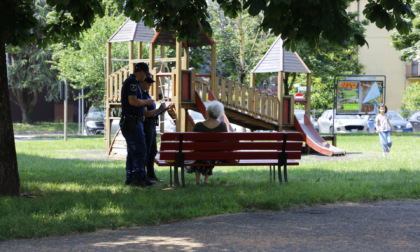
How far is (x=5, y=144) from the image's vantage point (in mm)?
7898

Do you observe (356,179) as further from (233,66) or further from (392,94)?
(392,94)

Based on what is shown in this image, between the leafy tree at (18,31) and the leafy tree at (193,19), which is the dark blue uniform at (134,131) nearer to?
the leafy tree at (193,19)

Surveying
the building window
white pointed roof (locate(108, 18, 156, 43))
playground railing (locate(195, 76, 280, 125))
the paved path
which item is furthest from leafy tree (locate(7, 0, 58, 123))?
the paved path

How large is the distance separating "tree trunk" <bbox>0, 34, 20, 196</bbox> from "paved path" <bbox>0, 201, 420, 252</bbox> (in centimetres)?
252

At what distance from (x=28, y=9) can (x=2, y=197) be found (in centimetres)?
299

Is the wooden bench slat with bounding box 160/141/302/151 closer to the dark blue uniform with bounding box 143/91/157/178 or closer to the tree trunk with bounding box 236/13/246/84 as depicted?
the dark blue uniform with bounding box 143/91/157/178

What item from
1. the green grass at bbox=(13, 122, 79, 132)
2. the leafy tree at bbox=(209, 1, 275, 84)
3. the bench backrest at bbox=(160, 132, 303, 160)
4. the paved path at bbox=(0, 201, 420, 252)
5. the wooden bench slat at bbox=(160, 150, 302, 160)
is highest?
the leafy tree at bbox=(209, 1, 275, 84)

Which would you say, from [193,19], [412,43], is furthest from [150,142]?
[412,43]

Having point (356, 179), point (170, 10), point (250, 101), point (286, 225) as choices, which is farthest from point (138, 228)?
point (250, 101)

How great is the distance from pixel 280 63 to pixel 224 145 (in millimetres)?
12779

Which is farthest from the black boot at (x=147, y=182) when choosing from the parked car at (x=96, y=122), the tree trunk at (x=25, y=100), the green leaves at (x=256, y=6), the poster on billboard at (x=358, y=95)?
the tree trunk at (x=25, y=100)

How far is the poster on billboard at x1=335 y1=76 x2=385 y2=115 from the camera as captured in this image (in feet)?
81.5

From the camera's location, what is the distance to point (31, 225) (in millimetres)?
5887

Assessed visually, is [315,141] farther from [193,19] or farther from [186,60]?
[193,19]
